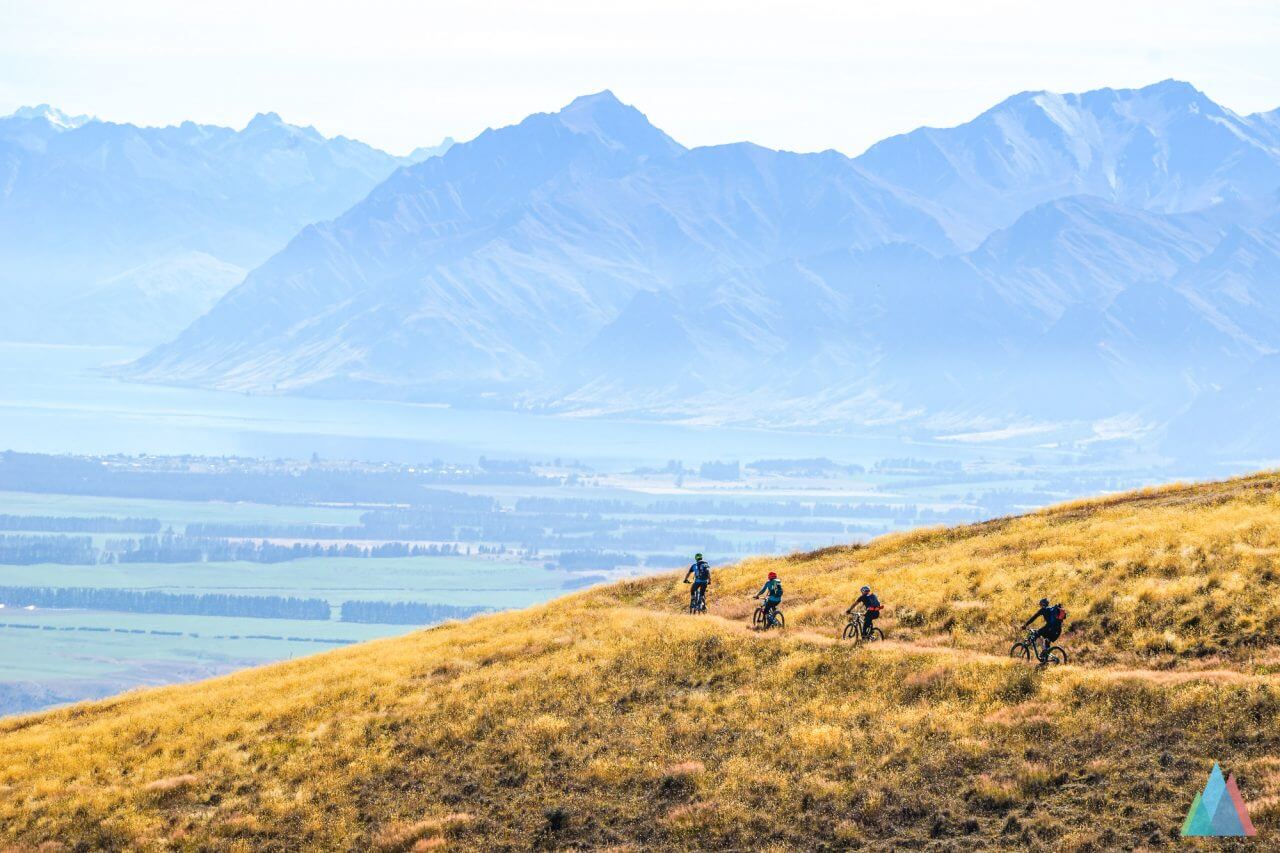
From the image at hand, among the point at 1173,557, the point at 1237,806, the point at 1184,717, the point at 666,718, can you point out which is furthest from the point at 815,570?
the point at 1237,806

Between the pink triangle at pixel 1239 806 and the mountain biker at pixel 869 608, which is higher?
the mountain biker at pixel 869 608

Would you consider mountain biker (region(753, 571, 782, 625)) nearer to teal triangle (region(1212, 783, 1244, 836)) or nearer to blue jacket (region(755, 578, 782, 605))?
blue jacket (region(755, 578, 782, 605))

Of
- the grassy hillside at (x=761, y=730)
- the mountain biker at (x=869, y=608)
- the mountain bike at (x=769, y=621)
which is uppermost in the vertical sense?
the mountain biker at (x=869, y=608)

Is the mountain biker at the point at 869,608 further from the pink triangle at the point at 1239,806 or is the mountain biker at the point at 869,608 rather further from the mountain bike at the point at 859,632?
the pink triangle at the point at 1239,806

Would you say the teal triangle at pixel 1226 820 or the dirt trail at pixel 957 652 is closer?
the teal triangle at pixel 1226 820

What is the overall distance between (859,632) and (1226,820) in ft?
56.7

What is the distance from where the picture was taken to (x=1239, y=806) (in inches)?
1147

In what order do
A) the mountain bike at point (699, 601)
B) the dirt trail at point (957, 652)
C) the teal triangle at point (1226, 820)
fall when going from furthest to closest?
the mountain bike at point (699, 601)
the dirt trail at point (957, 652)
the teal triangle at point (1226, 820)

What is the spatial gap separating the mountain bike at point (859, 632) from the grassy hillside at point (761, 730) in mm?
873

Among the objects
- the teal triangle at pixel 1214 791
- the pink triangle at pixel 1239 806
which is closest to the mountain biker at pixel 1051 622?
the teal triangle at pixel 1214 791

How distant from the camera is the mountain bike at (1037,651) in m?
39.8

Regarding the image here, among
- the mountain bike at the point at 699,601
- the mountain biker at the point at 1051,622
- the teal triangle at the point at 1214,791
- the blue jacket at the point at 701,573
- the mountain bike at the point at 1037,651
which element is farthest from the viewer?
the mountain bike at the point at 699,601

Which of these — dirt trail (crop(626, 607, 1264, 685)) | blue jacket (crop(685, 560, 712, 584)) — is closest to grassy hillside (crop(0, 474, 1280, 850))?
dirt trail (crop(626, 607, 1264, 685))

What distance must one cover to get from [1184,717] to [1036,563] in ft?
53.5
